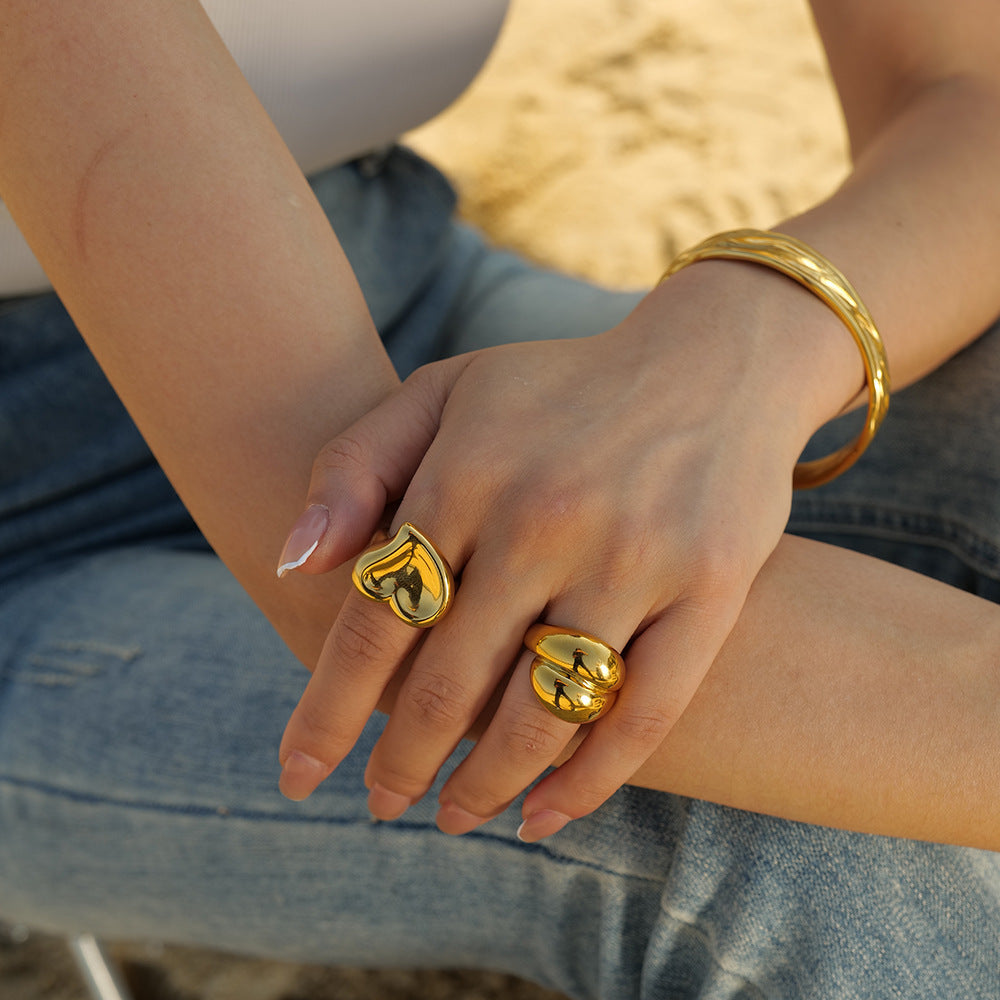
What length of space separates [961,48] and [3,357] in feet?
3.00

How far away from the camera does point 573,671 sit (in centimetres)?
49

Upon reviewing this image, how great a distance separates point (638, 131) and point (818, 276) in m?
1.84

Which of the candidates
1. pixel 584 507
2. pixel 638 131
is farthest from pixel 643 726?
pixel 638 131

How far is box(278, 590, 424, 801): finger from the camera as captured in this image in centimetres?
51

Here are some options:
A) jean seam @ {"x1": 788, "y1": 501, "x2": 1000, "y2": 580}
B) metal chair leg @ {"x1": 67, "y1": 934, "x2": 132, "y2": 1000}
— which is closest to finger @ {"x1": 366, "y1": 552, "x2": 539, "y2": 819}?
jean seam @ {"x1": 788, "y1": 501, "x2": 1000, "y2": 580}

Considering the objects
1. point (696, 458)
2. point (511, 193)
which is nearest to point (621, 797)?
point (696, 458)

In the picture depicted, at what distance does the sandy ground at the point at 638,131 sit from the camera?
210cm

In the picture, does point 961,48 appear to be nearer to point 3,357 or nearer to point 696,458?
point 696,458

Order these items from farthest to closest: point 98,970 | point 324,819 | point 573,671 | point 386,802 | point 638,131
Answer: point 638,131 < point 98,970 < point 324,819 < point 386,802 < point 573,671

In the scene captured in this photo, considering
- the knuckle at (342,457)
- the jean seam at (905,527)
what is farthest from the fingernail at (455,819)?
the jean seam at (905,527)

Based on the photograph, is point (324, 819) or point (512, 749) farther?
point (324, 819)

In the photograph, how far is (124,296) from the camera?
1.75 feet

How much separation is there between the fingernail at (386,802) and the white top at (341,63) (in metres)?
0.53

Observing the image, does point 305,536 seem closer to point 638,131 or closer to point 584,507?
point 584,507
